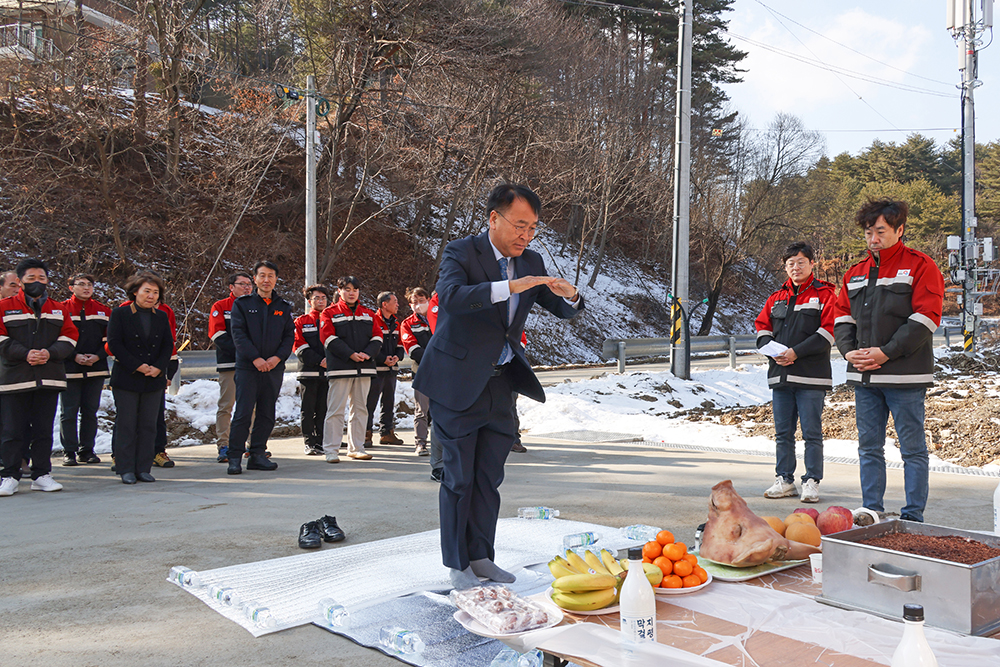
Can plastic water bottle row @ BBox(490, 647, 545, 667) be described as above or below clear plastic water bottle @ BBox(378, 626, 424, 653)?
above

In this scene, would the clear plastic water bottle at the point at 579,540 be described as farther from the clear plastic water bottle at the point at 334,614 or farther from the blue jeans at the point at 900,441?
the blue jeans at the point at 900,441

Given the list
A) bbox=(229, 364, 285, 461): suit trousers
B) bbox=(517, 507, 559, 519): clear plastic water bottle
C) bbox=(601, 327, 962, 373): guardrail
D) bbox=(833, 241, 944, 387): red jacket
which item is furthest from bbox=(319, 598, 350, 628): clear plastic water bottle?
bbox=(601, 327, 962, 373): guardrail

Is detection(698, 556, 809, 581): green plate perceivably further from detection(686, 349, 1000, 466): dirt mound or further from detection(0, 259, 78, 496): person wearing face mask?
detection(0, 259, 78, 496): person wearing face mask

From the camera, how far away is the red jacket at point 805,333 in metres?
6.91

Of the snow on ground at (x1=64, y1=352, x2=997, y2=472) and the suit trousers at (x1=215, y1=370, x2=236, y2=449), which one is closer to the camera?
the suit trousers at (x1=215, y1=370, x2=236, y2=449)

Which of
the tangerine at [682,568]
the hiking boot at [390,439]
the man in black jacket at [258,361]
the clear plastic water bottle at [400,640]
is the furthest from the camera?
the hiking boot at [390,439]

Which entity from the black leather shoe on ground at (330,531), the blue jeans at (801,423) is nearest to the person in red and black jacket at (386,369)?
the black leather shoe on ground at (330,531)

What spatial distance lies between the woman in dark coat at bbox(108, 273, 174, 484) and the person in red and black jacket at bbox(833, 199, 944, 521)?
6.70 metres

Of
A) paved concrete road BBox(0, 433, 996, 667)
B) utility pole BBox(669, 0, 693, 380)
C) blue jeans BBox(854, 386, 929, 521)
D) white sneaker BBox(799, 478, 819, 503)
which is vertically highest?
utility pole BBox(669, 0, 693, 380)

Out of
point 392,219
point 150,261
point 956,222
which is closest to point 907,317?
point 150,261

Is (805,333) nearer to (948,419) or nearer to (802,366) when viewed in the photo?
(802,366)

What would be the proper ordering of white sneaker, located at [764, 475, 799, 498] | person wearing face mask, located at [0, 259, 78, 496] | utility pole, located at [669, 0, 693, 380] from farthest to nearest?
utility pole, located at [669, 0, 693, 380] → person wearing face mask, located at [0, 259, 78, 496] → white sneaker, located at [764, 475, 799, 498]

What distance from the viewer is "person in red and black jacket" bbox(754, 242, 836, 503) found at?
22.7 ft

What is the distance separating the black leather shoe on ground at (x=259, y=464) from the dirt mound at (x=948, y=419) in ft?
21.4
